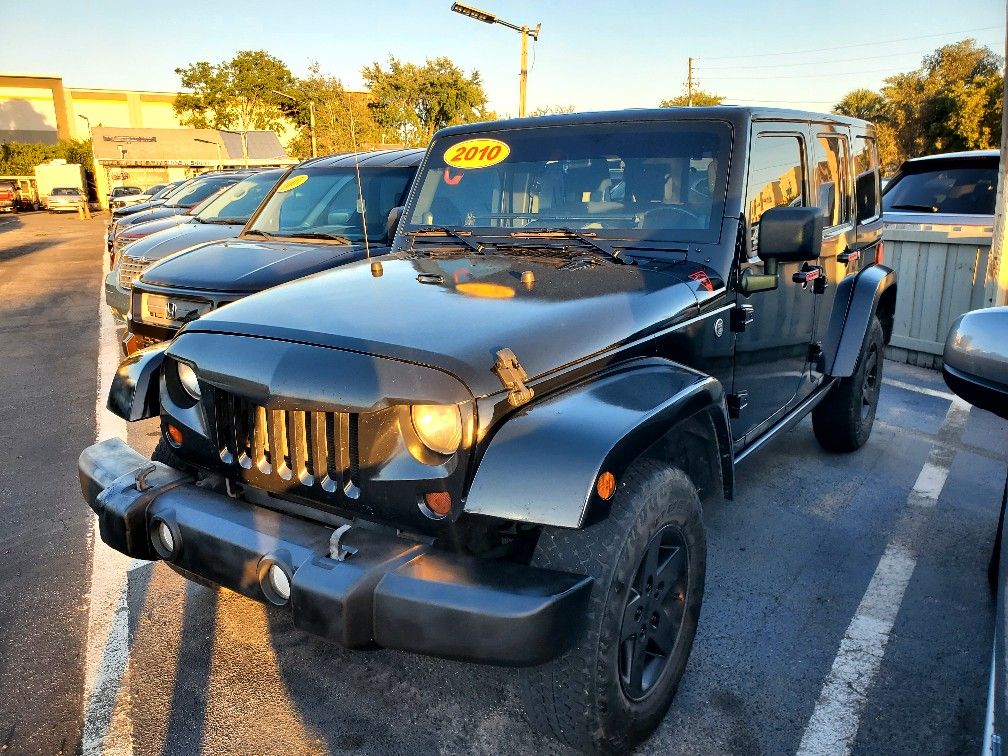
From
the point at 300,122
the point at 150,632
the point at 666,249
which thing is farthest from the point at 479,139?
A: the point at 300,122

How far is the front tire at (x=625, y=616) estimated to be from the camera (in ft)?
6.94

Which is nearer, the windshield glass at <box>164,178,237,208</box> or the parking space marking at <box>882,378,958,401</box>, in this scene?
the parking space marking at <box>882,378,958,401</box>

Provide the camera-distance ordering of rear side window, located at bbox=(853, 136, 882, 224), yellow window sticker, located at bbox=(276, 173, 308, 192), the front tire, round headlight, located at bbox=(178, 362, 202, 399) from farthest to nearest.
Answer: yellow window sticker, located at bbox=(276, 173, 308, 192) → rear side window, located at bbox=(853, 136, 882, 224) → round headlight, located at bbox=(178, 362, 202, 399) → the front tire

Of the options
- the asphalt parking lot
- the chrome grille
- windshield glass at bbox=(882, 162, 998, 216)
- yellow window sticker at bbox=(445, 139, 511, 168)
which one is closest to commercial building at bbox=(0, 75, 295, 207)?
the chrome grille

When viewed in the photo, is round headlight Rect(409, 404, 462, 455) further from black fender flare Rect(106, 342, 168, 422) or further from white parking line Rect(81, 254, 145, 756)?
white parking line Rect(81, 254, 145, 756)

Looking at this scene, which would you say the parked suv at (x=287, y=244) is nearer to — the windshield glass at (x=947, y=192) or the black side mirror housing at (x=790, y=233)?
the black side mirror housing at (x=790, y=233)

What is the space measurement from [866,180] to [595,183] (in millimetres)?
2511

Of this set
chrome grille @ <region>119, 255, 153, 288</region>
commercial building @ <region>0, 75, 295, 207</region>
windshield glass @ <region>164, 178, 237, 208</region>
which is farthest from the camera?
commercial building @ <region>0, 75, 295, 207</region>

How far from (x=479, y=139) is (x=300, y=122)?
57541 mm

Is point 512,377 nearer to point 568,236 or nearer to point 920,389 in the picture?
point 568,236

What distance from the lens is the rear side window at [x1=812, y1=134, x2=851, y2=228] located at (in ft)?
13.3

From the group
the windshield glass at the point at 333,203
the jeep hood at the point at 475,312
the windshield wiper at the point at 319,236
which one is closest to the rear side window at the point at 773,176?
the jeep hood at the point at 475,312

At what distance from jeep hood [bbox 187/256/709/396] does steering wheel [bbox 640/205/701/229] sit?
0.23m

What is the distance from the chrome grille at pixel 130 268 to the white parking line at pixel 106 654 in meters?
3.71
